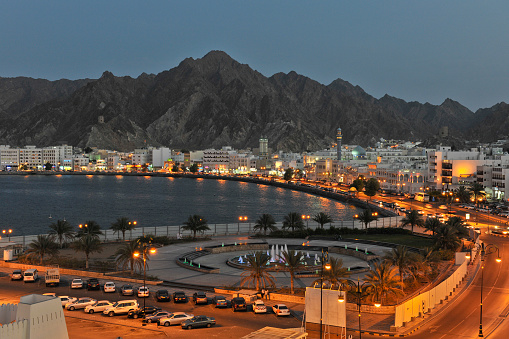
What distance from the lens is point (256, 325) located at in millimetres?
19531

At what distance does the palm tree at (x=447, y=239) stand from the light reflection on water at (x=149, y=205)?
32.7 m

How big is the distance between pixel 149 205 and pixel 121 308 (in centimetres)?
6887

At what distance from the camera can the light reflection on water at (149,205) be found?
238 feet

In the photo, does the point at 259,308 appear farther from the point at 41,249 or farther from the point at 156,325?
the point at 41,249

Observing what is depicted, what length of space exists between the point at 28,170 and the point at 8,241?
534 feet

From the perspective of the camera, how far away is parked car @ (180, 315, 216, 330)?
63.4ft

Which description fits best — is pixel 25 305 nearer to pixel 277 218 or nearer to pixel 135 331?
pixel 135 331

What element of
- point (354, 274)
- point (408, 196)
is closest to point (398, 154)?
point (408, 196)

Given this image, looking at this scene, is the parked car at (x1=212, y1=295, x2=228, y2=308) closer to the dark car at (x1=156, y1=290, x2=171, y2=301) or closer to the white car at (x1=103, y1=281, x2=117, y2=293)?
the dark car at (x1=156, y1=290, x2=171, y2=301)

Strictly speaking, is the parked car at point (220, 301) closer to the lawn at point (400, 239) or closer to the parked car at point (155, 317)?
the parked car at point (155, 317)

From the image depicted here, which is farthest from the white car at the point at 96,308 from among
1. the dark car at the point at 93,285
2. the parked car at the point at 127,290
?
the dark car at the point at 93,285

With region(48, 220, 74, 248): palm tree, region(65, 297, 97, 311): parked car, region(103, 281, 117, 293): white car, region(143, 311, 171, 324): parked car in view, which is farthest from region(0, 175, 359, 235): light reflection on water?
region(143, 311, 171, 324): parked car

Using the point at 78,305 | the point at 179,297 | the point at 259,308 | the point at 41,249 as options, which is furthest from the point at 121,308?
the point at 41,249

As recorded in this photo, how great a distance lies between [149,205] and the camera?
291ft
